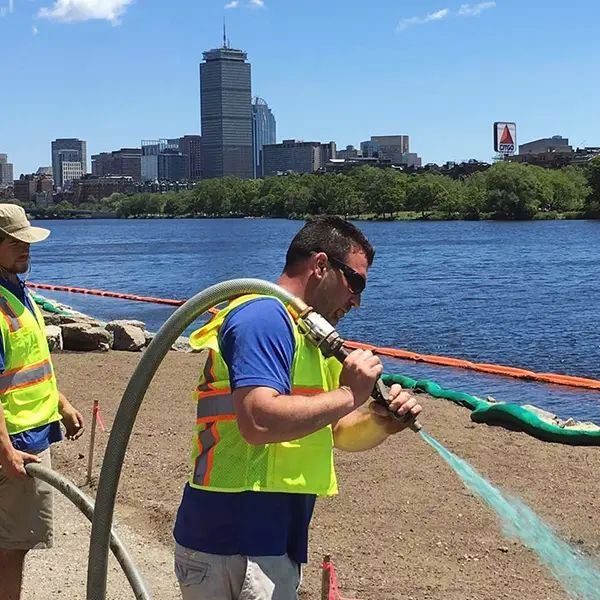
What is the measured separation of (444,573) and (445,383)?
11.9 metres

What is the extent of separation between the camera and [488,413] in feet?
40.5

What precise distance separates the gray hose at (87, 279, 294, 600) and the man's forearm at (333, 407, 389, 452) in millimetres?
676

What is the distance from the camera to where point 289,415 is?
10.1ft

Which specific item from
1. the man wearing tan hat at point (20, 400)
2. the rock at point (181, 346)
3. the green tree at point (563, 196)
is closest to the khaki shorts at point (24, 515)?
the man wearing tan hat at point (20, 400)

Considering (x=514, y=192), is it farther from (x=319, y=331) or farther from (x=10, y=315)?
(x=319, y=331)

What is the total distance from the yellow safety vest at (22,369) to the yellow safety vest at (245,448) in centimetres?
166

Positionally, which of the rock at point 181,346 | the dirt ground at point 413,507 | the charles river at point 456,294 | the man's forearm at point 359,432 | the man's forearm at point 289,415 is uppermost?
the man's forearm at point 289,415

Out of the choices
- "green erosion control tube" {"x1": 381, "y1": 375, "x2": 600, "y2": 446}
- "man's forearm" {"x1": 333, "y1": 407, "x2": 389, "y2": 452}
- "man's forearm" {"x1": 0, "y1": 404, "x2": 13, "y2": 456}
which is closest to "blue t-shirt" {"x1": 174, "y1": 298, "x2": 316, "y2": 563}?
"man's forearm" {"x1": 333, "y1": 407, "x2": 389, "y2": 452}

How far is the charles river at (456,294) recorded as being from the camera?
22234 millimetres

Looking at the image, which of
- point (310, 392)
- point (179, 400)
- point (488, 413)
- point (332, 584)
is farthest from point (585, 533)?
point (179, 400)

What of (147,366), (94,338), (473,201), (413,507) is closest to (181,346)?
(94,338)

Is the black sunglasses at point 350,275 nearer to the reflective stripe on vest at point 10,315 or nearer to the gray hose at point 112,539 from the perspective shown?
the gray hose at point 112,539

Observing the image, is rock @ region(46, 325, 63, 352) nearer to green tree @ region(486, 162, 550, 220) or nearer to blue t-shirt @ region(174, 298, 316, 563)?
blue t-shirt @ region(174, 298, 316, 563)

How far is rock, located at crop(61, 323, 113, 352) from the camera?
694 inches
